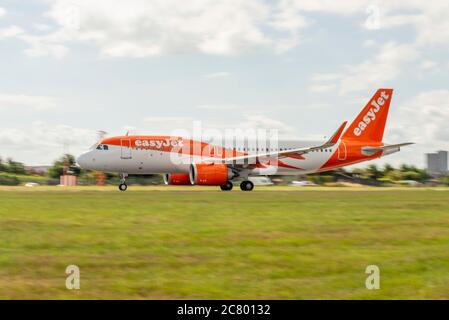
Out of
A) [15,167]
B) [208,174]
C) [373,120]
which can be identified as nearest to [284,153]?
[208,174]

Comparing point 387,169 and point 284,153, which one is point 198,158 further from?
point 387,169

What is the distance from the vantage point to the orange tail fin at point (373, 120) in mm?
53438

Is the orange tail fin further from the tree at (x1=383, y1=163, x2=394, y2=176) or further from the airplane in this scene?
the tree at (x1=383, y1=163, x2=394, y2=176)

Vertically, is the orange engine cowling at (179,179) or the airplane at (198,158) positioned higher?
the airplane at (198,158)

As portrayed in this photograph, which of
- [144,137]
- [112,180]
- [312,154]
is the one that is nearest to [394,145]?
[312,154]

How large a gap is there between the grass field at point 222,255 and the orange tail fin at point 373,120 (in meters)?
33.1

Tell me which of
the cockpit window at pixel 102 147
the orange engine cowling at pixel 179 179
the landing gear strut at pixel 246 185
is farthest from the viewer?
the orange engine cowling at pixel 179 179

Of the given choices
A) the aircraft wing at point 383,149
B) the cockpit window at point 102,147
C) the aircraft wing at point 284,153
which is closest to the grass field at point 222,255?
the aircraft wing at point 284,153

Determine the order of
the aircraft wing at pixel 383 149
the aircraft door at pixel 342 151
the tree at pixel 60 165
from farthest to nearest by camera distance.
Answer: the tree at pixel 60 165 → the aircraft door at pixel 342 151 → the aircraft wing at pixel 383 149

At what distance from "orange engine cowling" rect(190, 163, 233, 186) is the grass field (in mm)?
23081

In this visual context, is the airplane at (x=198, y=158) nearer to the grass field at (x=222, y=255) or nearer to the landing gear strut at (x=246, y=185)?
the landing gear strut at (x=246, y=185)

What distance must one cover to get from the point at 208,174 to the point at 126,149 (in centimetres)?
649

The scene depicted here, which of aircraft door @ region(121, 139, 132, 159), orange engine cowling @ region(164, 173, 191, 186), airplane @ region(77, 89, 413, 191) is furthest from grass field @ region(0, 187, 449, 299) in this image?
orange engine cowling @ region(164, 173, 191, 186)

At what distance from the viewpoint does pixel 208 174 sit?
1737 inches
